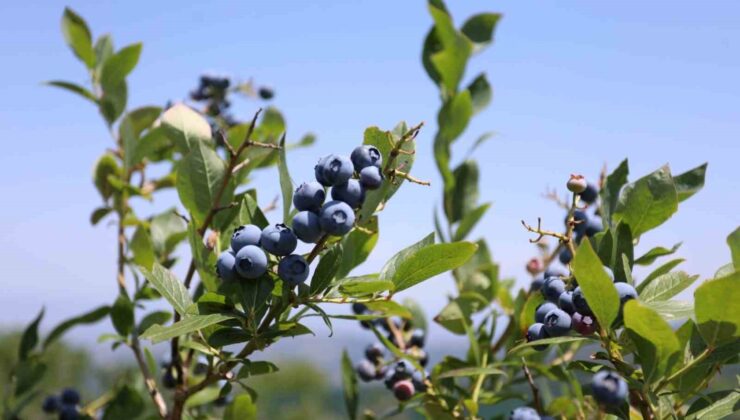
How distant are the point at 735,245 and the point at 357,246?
0.54m

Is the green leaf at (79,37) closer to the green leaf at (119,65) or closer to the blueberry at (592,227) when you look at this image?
the green leaf at (119,65)

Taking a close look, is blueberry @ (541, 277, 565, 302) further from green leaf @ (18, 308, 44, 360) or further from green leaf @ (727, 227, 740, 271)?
green leaf @ (18, 308, 44, 360)

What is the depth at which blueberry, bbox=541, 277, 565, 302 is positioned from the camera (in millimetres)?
977

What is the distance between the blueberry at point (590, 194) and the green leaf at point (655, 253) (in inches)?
8.9

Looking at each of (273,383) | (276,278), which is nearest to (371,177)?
(276,278)

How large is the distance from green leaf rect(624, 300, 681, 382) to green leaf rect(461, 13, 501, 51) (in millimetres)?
1162

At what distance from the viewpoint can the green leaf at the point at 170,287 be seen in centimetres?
96

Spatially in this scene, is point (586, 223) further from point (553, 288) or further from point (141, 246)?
point (141, 246)

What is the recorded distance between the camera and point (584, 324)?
90 cm

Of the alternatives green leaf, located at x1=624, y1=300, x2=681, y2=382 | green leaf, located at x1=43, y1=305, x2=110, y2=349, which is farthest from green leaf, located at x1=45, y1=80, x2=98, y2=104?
green leaf, located at x1=624, y1=300, x2=681, y2=382

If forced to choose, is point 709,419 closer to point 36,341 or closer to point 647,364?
point 647,364

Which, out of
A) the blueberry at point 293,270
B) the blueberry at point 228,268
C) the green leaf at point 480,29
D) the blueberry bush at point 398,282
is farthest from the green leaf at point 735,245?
the green leaf at point 480,29

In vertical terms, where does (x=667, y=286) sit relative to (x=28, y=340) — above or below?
above

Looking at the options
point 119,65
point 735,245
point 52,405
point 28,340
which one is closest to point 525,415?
point 735,245
